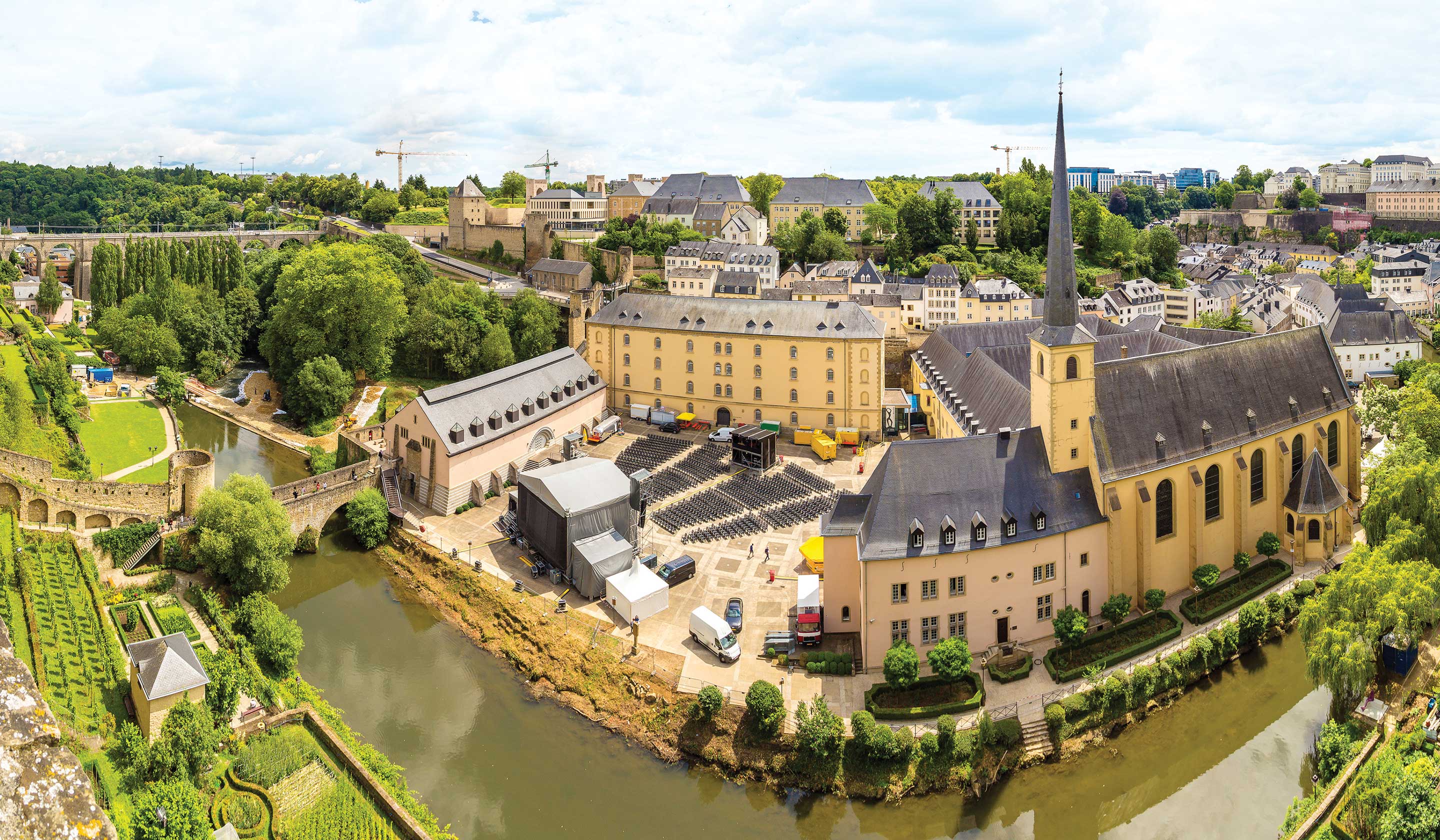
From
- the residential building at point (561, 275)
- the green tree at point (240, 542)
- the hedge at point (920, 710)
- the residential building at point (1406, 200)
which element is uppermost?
the residential building at point (1406, 200)

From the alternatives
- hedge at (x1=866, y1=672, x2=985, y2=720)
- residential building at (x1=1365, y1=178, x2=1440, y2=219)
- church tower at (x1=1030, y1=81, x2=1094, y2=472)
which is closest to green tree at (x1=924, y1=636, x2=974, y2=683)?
hedge at (x1=866, y1=672, x2=985, y2=720)

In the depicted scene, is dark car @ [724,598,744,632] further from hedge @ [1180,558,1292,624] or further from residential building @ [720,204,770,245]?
residential building @ [720,204,770,245]

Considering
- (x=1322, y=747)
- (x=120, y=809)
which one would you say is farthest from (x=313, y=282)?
(x=1322, y=747)

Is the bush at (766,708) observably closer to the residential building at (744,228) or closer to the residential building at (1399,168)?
the residential building at (744,228)

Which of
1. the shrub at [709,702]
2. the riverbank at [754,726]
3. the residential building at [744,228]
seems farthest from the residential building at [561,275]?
the shrub at [709,702]

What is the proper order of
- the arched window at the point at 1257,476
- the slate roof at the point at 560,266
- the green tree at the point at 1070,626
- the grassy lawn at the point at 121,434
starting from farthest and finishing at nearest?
the slate roof at the point at 560,266 → the grassy lawn at the point at 121,434 → the arched window at the point at 1257,476 → the green tree at the point at 1070,626

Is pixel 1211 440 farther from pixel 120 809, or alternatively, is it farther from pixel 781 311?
pixel 120 809
